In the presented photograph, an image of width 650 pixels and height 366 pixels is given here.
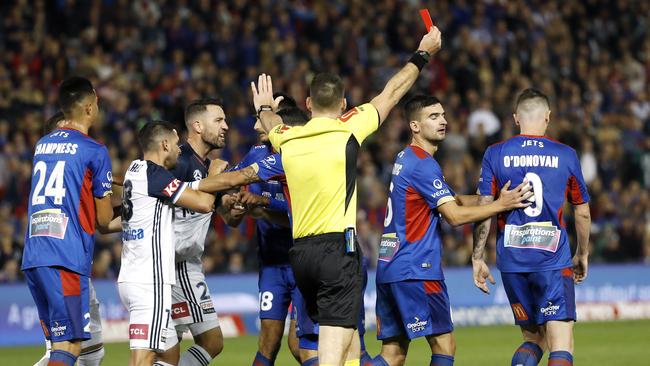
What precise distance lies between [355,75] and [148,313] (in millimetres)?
15357

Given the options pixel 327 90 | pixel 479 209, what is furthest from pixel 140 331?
pixel 479 209

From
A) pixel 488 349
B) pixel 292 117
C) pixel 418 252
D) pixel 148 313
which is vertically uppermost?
pixel 292 117

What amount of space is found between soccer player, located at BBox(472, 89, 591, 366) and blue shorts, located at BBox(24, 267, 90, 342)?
3.36 m

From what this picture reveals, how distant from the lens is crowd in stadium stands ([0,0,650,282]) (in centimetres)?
2036

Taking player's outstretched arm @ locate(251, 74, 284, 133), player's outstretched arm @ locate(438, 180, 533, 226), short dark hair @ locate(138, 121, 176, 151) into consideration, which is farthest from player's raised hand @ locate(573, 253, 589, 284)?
short dark hair @ locate(138, 121, 176, 151)

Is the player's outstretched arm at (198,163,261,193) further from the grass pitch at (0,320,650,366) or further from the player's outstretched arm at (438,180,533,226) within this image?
the grass pitch at (0,320,650,366)

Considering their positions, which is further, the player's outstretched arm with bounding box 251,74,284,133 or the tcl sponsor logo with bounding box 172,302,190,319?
the tcl sponsor logo with bounding box 172,302,190,319

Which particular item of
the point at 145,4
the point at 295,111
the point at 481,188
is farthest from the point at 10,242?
the point at 481,188

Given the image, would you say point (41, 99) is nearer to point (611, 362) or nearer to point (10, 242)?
point (10, 242)

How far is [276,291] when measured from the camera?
10.8 meters

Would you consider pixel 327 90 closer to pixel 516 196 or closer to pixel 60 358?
pixel 516 196

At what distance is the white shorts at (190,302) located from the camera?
34.9 feet

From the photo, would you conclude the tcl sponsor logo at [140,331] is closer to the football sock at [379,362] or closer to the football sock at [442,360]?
the football sock at [379,362]

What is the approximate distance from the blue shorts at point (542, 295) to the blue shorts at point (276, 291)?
2056 mm
